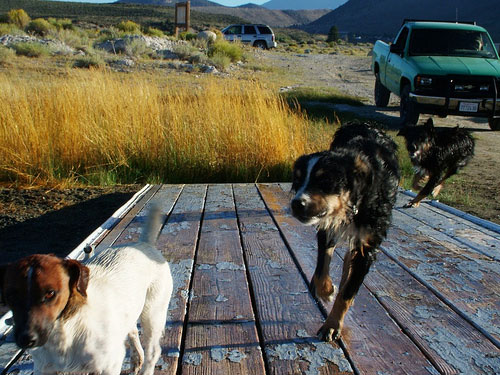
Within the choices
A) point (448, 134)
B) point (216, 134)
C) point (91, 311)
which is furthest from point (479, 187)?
point (91, 311)

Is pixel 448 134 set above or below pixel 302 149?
above

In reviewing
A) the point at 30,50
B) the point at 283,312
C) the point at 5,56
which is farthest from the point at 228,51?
the point at 283,312

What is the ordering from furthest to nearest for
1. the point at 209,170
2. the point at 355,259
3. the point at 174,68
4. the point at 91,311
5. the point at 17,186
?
1. the point at 174,68
2. the point at 209,170
3. the point at 17,186
4. the point at 355,259
5. the point at 91,311

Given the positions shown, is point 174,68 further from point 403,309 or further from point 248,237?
point 403,309

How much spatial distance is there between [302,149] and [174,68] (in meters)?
13.5

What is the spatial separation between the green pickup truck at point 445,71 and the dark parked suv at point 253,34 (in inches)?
1025

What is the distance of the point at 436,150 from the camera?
18.5 feet

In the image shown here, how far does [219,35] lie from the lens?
116 ft

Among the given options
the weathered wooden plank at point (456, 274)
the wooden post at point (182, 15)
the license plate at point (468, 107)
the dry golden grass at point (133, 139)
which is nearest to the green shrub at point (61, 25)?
the wooden post at point (182, 15)

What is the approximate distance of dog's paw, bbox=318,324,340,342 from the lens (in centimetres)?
241

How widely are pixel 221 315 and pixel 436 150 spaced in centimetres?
407

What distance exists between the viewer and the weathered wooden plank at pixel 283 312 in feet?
7.36

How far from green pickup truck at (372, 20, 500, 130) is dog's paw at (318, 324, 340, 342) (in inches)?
329

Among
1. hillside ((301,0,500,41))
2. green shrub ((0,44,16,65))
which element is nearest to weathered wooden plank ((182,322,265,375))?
green shrub ((0,44,16,65))
